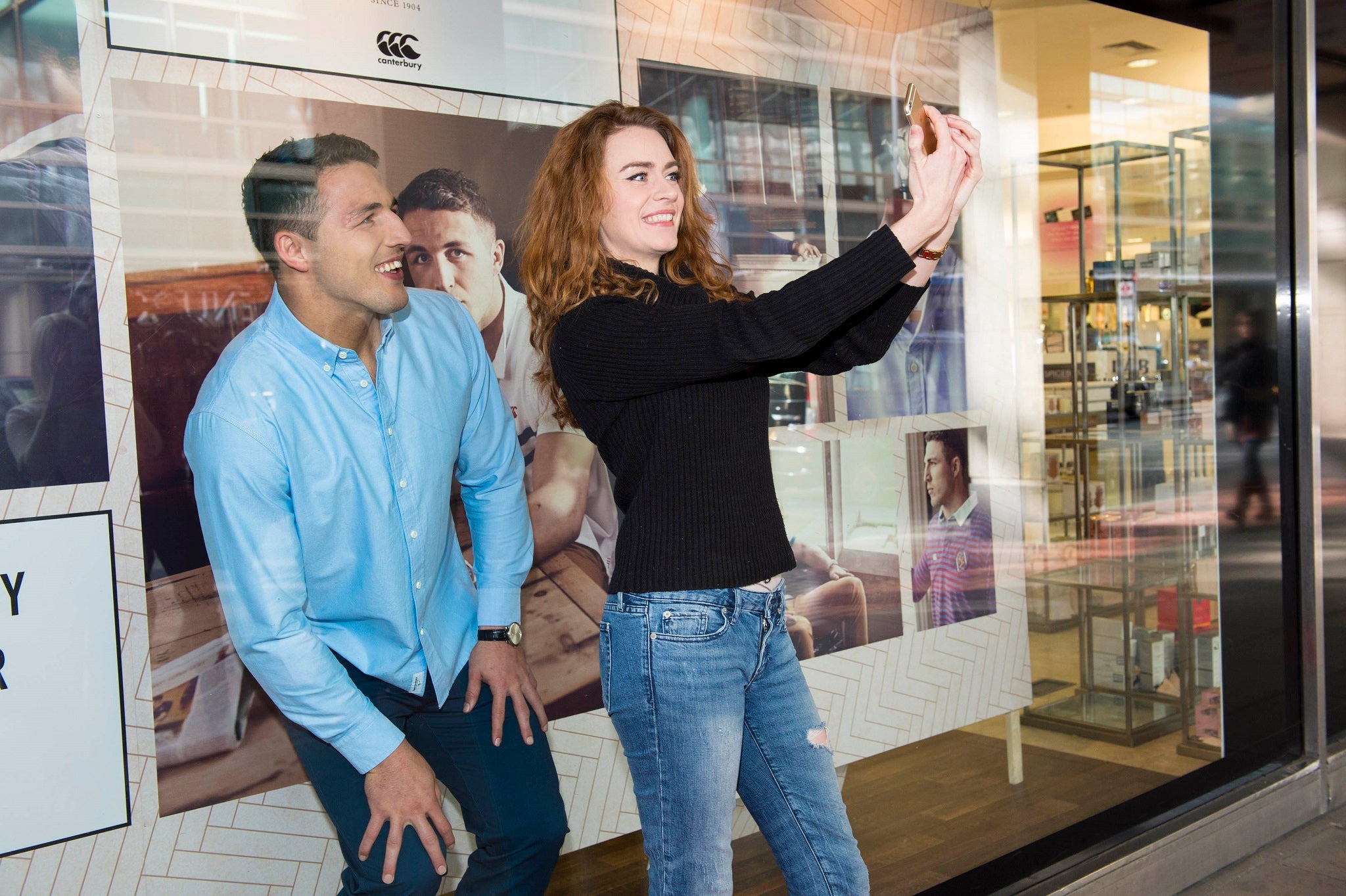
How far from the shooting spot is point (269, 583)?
5.38 ft

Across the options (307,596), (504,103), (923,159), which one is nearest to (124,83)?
(504,103)

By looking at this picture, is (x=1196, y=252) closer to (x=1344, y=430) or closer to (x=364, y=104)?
(x=1344, y=430)

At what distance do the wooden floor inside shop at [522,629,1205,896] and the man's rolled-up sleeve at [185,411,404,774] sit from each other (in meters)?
0.99

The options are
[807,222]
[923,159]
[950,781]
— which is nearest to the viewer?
[923,159]

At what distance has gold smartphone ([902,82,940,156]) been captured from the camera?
1.51 metres

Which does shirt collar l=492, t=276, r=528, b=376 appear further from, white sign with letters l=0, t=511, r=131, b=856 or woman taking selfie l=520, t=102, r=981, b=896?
white sign with letters l=0, t=511, r=131, b=856

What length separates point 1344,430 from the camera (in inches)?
152

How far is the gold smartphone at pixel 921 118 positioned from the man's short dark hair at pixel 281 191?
1026mm

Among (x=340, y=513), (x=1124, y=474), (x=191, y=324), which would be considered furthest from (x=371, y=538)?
(x=1124, y=474)

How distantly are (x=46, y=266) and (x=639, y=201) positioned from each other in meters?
0.96

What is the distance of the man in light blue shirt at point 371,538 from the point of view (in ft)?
5.44

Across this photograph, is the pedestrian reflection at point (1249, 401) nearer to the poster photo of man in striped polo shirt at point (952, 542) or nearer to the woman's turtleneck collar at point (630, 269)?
the poster photo of man in striped polo shirt at point (952, 542)

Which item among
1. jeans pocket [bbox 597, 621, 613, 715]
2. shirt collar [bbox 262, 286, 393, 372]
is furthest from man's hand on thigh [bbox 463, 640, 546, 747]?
shirt collar [bbox 262, 286, 393, 372]

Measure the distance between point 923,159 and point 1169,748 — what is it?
8.98 feet
